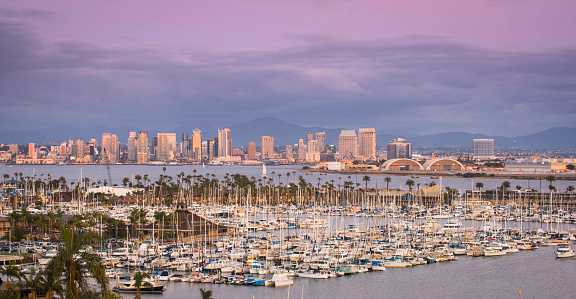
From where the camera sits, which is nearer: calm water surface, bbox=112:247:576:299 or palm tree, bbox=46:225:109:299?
palm tree, bbox=46:225:109:299

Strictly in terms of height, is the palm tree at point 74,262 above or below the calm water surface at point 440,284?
above

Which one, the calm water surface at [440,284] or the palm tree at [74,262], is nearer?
the palm tree at [74,262]

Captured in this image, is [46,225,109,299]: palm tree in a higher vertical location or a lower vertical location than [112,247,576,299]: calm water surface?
higher

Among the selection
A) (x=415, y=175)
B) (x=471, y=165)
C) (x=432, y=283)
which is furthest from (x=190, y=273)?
(x=471, y=165)

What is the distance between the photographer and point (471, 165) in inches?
7525

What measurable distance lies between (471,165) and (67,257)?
186 meters

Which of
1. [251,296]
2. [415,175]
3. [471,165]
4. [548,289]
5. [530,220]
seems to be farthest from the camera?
[471,165]

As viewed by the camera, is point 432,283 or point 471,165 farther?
point 471,165

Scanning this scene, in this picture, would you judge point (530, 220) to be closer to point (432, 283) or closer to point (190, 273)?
point (432, 283)

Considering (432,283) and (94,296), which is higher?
(94,296)

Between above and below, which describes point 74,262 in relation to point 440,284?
above

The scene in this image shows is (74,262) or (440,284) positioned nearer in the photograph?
(74,262)

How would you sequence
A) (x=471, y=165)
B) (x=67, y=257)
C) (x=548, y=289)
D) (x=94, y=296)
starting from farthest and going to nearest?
(x=471, y=165), (x=548, y=289), (x=94, y=296), (x=67, y=257)

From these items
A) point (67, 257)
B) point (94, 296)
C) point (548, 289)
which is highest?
point (67, 257)
